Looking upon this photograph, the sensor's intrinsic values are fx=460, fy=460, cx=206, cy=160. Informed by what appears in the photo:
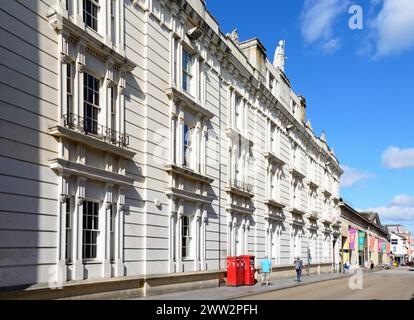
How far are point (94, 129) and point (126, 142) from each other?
1.50 metres

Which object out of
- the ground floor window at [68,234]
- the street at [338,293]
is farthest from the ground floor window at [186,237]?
the ground floor window at [68,234]

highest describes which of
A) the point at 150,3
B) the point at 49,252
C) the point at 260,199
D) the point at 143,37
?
the point at 150,3

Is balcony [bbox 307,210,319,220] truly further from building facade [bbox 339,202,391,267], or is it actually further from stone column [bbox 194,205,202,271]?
stone column [bbox 194,205,202,271]

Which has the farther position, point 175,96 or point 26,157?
point 175,96

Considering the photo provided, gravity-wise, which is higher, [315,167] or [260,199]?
[315,167]

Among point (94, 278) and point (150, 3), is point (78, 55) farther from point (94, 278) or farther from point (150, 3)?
point (94, 278)

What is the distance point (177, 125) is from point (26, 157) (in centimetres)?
879

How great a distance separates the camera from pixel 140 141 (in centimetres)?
1694

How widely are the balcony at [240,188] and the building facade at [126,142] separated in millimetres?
87

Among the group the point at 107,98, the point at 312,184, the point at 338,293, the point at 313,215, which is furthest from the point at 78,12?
the point at 312,184

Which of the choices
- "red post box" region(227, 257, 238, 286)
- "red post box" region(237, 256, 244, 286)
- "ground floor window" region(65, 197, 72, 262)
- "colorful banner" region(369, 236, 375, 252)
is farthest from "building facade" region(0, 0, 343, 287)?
"colorful banner" region(369, 236, 375, 252)

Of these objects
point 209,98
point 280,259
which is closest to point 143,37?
point 209,98

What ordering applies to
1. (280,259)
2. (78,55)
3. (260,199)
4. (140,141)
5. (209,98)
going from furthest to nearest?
(280,259)
(260,199)
(209,98)
(140,141)
(78,55)

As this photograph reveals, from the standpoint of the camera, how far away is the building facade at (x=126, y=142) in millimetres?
11898
